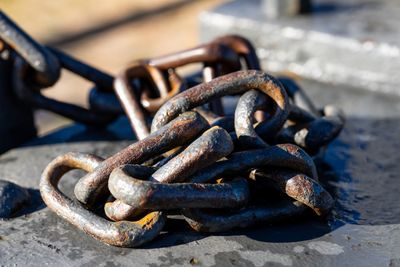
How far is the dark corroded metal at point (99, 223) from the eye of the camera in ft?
3.99

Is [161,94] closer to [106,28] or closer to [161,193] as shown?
[161,193]

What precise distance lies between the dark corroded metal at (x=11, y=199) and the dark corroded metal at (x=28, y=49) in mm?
339

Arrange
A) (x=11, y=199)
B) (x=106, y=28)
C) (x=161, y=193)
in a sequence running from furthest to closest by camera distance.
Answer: (x=106, y=28), (x=11, y=199), (x=161, y=193)

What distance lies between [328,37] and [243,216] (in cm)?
108

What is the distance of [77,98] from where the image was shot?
177 inches

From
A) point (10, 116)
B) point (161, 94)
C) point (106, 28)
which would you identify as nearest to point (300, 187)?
point (161, 94)

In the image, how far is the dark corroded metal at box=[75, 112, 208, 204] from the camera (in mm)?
1211

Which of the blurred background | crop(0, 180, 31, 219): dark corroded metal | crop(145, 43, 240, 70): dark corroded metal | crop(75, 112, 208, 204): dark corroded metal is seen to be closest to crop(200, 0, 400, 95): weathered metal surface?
crop(145, 43, 240, 70): dark corroded metal

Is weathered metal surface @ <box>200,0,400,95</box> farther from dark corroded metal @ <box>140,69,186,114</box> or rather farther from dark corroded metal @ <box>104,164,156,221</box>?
dark corroded metal @ <box>104,164,156,221</box>

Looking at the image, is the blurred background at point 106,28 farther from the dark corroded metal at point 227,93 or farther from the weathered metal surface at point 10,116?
the dark corroded metal at point 227,93

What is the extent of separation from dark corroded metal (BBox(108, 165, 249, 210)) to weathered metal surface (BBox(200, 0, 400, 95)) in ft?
3.61

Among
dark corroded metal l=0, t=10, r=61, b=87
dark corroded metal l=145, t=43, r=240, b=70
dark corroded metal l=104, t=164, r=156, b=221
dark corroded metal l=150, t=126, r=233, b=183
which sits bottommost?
dark corroded metal l=104, t=164, r=156, b=221

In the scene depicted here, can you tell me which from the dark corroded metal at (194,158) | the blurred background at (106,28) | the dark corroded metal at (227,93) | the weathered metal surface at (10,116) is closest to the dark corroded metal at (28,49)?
the weathered metal surface at (10,116)

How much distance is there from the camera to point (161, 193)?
3.72ft
